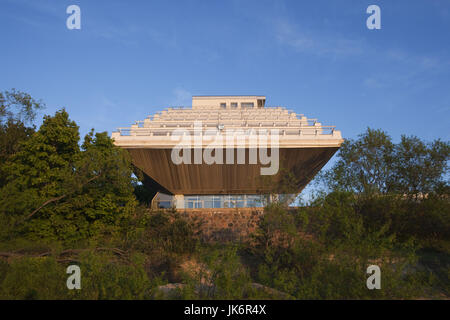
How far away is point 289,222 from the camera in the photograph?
12609 mm

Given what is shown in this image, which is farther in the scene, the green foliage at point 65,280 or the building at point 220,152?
the building at point 220,152

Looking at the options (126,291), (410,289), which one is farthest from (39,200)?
(410,289)

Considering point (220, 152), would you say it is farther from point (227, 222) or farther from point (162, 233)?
point (162, 233)

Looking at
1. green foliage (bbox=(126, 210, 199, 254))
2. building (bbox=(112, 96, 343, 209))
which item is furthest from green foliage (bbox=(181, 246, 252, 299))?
building (bbox=(112, 96, 343, 209))

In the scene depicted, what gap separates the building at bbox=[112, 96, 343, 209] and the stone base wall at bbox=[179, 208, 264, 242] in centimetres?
446

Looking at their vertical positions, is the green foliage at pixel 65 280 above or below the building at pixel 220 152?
below

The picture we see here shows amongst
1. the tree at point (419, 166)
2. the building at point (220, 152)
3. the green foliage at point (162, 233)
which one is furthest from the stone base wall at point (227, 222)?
the tree at point (419, 166)

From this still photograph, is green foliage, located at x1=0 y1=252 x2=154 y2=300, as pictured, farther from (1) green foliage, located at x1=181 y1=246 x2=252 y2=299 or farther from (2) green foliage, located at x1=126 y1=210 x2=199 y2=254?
(2) green foliage, located at x1=126 y1=210 x2=199 y2=254

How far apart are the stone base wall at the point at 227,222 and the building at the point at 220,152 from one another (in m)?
4.46

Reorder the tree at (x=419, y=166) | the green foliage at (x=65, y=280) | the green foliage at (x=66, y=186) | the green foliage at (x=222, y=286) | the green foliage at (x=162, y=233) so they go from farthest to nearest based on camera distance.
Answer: the tree at (x=419, y=166) < the green foliage at (x=66, y=186) < the green foliage at (x=162, y=233) < the green foliage at (x=65, y=280) < the green foliage at (x=222, y=286)

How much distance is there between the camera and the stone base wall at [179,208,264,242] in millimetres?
20312

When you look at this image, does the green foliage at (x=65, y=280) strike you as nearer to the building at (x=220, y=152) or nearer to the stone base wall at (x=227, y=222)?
the stone base wall at (x=227, y=222)

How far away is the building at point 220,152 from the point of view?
2767 centimetres
